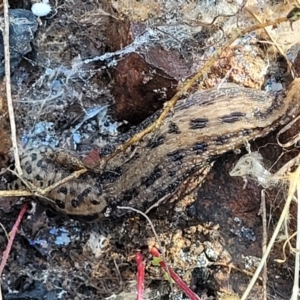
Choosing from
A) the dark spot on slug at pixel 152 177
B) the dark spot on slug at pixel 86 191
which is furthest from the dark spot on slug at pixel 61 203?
the dark spot on slug at pixel 152 177

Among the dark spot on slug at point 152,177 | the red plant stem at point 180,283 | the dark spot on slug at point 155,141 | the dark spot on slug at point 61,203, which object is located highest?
the dark spot on slug at point 155,141

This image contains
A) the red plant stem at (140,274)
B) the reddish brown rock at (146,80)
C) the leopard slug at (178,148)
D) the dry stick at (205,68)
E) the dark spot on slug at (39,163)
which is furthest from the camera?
the dark spot on slug at (39,163)

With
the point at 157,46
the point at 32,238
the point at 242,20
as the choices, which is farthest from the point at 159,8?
the point at 32,238

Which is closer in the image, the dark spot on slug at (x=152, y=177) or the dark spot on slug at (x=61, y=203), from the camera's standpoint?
the dark spot on slug at (x=152, y=177)

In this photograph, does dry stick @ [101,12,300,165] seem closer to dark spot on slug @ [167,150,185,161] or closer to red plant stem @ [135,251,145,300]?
dark spot on slug @ [167,150,185,161]

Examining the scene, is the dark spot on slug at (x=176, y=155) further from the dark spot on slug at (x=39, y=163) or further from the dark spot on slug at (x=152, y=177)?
the dark spot on slug at (x=39, y=163)

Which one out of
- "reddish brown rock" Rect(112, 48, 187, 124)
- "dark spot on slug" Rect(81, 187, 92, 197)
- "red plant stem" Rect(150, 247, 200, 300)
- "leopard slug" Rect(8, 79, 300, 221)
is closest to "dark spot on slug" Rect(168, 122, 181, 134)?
"leopard slug" Rect(8, 79, 300, 221)
